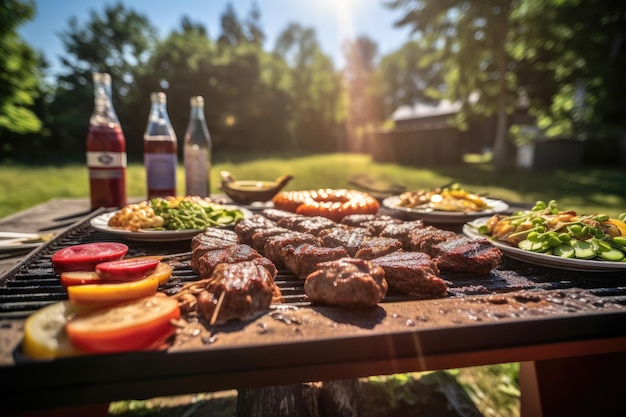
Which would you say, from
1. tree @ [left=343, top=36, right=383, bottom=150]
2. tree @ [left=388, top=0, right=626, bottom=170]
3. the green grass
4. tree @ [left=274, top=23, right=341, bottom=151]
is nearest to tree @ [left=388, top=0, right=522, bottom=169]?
tree @ [left=388, top=0, right=626, bottom=170]

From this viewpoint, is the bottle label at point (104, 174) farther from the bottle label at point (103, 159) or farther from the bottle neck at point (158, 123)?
the bottle neck at point (158, 123)

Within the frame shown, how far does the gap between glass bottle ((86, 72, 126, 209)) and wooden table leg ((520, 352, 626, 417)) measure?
132 inches

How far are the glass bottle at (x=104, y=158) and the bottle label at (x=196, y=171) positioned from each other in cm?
64

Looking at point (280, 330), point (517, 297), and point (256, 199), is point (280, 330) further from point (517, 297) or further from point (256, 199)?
point (256, 199)

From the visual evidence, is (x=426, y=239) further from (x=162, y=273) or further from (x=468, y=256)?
(x=162, y=273)

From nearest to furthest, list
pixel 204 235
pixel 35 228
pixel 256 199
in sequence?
pixel 204 235
pixel 35 228
pixel 256 199

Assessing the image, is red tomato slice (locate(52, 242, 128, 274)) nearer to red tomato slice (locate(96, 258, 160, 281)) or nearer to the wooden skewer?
red tomato slice (locate(96, 258, 160, 281))

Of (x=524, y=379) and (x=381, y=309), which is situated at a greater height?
(x=381, y=309)

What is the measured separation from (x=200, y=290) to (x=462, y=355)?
96 centimetres

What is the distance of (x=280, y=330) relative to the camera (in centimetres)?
112

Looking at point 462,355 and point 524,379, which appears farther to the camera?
point 524,379

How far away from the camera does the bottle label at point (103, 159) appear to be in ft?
9.79

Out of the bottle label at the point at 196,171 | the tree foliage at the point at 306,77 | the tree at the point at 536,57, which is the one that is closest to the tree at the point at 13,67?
the tree foliage at the point at 306,77

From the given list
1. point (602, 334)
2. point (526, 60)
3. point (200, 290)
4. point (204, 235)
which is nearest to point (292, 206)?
point (204, 235)
